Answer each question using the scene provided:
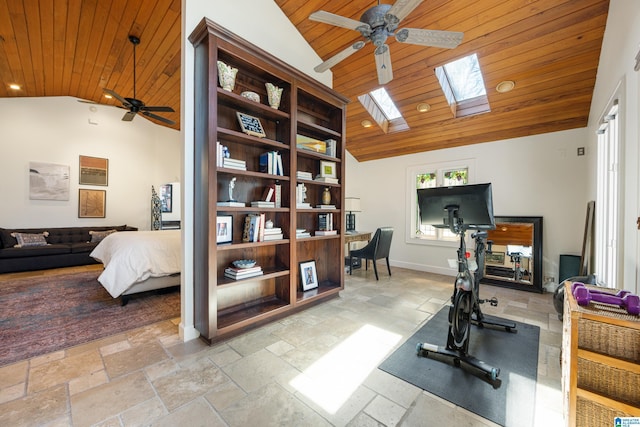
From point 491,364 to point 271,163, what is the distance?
2501mm

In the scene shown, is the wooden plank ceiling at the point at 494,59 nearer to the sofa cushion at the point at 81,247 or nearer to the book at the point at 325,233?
the book at the point at 325,233

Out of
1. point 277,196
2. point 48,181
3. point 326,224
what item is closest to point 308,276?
point 326,224

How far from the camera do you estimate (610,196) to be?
2275 mm

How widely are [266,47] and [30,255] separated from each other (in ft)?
17.9

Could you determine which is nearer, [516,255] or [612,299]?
[612,299]

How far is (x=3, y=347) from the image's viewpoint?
1.99m

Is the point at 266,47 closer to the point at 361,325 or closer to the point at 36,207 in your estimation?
the point at 361,325

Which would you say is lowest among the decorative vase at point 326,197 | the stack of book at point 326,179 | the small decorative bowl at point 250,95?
the decorative vase at point 326,197

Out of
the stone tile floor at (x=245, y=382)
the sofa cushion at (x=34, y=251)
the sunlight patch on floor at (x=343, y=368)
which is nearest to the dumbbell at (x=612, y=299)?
the stone tile floor at (x=245, y=382)

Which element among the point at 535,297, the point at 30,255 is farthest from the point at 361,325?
the point at 30,255

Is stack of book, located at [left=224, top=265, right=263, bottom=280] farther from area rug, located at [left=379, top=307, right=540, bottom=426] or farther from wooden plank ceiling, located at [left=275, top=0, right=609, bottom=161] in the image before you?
wooden plank ceiling, located at [left=275, top=0, right=609, bottom=161]

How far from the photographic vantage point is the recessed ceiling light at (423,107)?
12.2ft

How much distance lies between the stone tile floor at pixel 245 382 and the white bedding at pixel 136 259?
0.74 meters

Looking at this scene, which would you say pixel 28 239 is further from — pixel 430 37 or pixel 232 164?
pixel 430 37
